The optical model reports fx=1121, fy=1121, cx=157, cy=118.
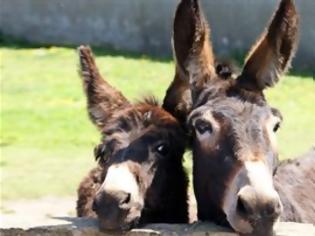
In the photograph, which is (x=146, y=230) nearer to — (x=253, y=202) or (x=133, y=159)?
(x=133, y=159)

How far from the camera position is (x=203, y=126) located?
511 cm

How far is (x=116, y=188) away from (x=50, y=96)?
1103cm

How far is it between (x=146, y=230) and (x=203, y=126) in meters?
0.54

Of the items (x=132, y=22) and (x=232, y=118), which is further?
(x=132, y=22)

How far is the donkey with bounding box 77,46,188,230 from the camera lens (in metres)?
4.95

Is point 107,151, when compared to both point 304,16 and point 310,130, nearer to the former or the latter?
point 310,130

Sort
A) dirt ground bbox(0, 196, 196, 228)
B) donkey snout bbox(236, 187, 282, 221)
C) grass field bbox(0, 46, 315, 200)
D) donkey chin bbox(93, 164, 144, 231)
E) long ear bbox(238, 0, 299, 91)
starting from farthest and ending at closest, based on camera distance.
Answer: grass field bbox(0, 46, 315, 200) < dirt ground bbox(0, 196, 196, 228) < long ear bbox(238, 0, 299, 91) < donkey chin bbox(93, 164, 144, 231) < donkey snout bbox(236, 187, 282, 221)

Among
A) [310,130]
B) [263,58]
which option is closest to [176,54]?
[263,58]

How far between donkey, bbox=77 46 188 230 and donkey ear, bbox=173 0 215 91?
29 cm

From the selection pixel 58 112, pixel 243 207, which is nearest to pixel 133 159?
pixel 243 207

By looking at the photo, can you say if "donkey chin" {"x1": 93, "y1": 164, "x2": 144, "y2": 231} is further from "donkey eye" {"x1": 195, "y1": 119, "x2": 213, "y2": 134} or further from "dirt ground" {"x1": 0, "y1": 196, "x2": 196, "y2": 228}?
"dirt ground" {"x1": 0, "y1": 196, "x2": 196, "y2": 228}

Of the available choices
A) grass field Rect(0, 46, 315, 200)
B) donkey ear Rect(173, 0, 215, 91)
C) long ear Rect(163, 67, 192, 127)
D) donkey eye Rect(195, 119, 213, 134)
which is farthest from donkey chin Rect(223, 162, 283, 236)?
grass field Rect(0, 46, 315, 200)

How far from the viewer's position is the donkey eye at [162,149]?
17.7ft

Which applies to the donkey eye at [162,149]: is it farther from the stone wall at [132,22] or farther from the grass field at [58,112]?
the stone wall at [132,22]
